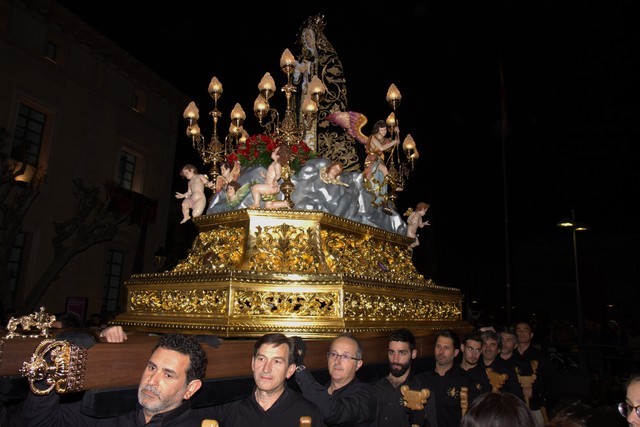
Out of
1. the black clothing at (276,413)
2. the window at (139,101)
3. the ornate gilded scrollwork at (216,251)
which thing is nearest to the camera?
the black clothing at (276,413)

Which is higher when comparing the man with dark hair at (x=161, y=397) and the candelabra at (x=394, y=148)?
the candelabra at (x=394, y=148)

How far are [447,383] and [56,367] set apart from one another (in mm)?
3619

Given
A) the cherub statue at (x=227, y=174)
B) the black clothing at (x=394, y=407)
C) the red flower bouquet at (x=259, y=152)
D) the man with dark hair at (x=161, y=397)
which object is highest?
the red flower bouquet at (x=259, y=152)

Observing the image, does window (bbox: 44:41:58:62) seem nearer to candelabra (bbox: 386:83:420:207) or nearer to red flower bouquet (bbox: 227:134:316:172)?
red flower bouquet (bbox: 227:134:316:172)

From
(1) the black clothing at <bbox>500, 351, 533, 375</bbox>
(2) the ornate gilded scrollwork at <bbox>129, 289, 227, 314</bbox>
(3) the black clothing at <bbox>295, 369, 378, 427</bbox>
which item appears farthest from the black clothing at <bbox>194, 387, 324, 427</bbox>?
(1) the black clothing at <bbox>500, 351, 533, 375</bbox>

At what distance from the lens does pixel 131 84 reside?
21.4 m

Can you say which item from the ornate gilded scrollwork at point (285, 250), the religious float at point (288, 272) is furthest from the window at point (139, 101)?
the ornate gilded scrollwork at point (285, 250)

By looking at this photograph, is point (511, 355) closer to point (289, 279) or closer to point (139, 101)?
point (289, 279)

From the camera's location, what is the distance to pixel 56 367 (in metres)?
2.51

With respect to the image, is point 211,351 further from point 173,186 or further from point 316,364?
point 173,186

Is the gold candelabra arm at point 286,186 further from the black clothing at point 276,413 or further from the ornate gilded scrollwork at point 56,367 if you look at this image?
the ornate gilded scrollwork at point 56,367

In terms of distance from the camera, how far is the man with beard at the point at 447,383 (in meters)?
4.58

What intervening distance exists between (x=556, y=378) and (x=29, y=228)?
1660 centimetres

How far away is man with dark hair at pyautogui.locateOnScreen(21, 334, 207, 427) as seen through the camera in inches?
99.9
